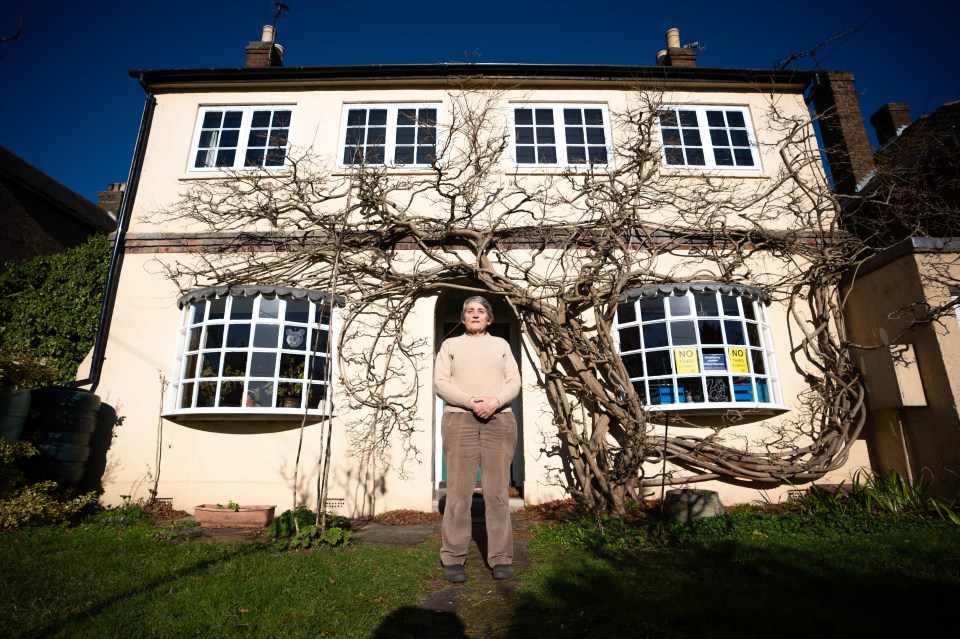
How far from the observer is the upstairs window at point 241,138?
756cm

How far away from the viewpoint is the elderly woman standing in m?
3.53

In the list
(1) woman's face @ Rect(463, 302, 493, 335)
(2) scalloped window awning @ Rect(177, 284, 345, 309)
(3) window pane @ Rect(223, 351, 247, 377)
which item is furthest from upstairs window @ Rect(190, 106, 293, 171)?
(1) woman's face @ Rect(463, 302, 493, 335)

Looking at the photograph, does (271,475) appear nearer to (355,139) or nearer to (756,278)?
(355,139)

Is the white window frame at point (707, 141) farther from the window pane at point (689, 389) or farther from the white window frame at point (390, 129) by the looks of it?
the white window frame at point (390, 129)

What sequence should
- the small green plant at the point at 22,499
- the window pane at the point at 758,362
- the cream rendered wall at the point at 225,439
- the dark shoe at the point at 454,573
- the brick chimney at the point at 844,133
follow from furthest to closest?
the brick chimney at the point at 844,133 < the window pane at the point at 758,362 < the cream rendered wall at the point at 225,439 < the small green plant at the point at 22,499 < the dark shoe at the point at 454,573

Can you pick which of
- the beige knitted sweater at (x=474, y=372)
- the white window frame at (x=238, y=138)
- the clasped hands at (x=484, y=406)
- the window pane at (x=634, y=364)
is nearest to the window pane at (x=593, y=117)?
the window pane at (x=634, y=364)

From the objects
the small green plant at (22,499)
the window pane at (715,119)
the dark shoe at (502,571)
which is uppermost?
the window pane at (715,119)

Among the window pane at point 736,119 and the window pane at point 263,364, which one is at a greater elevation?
the window pane at point 736,119

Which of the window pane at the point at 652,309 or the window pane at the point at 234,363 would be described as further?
the window pane at the point at 652,309

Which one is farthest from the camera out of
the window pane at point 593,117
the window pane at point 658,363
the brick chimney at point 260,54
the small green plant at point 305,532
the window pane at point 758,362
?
the brick chimney at point 260,54

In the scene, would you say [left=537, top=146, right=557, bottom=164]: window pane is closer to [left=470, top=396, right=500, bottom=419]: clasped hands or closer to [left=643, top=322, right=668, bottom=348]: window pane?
[left=643, top=322, right=668, bottom=348]: window pane

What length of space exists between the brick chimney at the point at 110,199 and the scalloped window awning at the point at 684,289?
12427 millimetres

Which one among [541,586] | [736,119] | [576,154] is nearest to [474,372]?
[541,586]

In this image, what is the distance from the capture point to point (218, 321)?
6.30 metres
